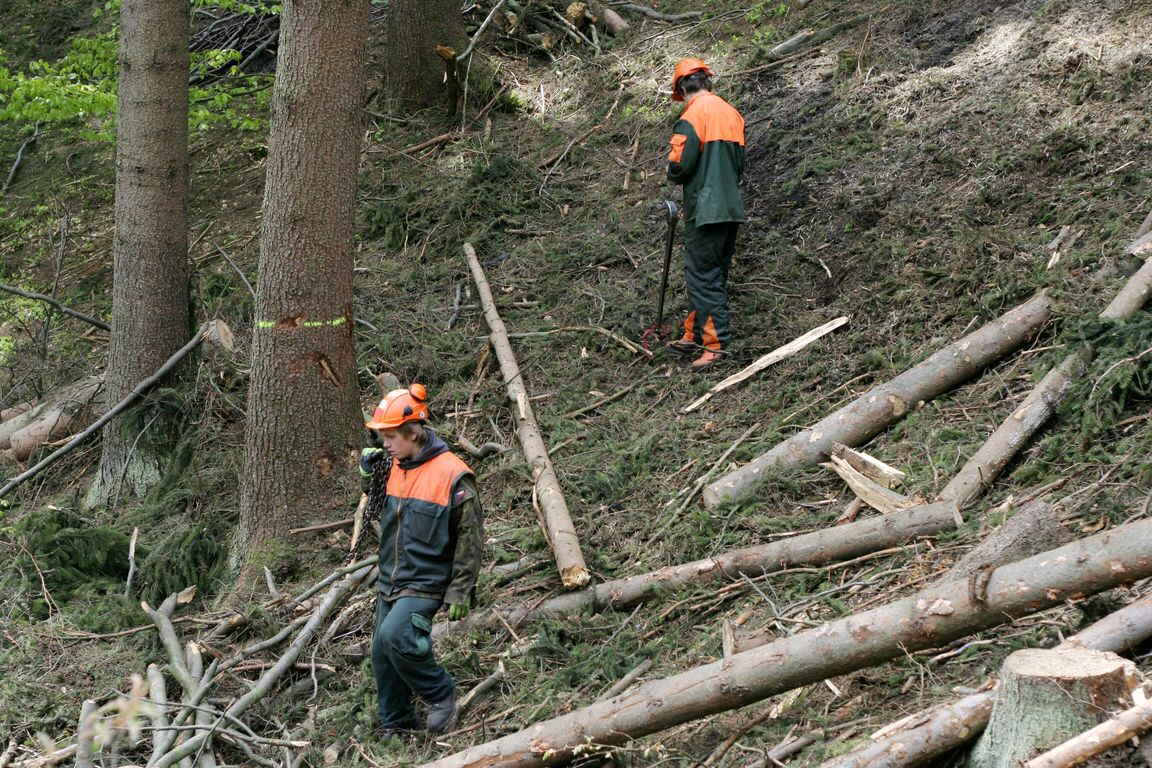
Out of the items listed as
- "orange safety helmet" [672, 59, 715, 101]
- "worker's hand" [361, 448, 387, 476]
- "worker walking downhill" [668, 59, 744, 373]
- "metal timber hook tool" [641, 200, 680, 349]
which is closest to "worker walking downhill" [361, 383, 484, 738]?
"worker's hand" [361, 448, 387, 476]

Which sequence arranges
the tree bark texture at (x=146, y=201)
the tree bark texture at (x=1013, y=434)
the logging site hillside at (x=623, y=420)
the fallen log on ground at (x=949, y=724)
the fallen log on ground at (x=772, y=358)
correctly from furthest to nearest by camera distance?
the tree bark texture at (x=146, y=201) → the fallen log on ground at (x=772, y=358) → the tree bark texture at (x=1013, y=434) → the logging site hillside at (x=623, y=420) → the fallen log on ground at (x=949, y=724)

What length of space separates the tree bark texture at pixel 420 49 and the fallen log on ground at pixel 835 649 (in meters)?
9.69

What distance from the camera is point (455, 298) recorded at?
10273 mm

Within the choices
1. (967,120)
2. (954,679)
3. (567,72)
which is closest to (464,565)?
(954,679)

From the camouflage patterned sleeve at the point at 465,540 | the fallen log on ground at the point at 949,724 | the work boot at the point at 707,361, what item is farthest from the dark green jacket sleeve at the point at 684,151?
the fallen log on ground at the point at 949,724

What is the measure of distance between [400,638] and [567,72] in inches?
374

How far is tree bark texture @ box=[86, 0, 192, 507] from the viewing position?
29.6 ft

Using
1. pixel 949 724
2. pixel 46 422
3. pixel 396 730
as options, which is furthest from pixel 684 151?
pixel 46 422

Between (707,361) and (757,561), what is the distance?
2.78 meters

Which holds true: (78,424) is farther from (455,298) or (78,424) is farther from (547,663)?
(547,663)

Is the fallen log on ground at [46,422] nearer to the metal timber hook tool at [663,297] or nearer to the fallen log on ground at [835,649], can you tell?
the metal timber hook tool at [663,297]

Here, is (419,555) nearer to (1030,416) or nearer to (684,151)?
(1030,416)

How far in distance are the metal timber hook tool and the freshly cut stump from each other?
5447 mm

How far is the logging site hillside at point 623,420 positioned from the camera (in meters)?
4.61
